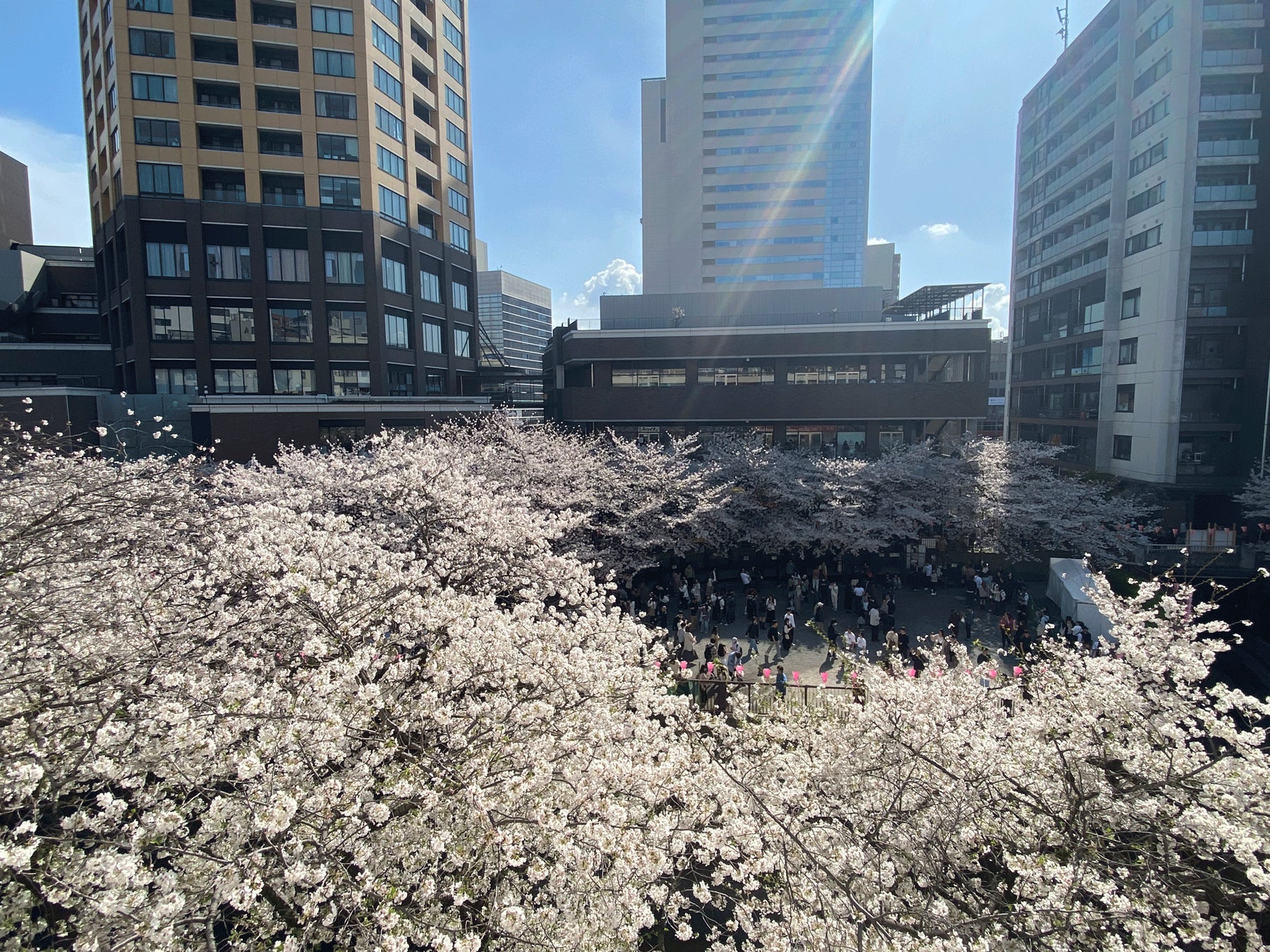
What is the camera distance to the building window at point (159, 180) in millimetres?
36094

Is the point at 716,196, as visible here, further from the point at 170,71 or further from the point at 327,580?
the point at 327,580

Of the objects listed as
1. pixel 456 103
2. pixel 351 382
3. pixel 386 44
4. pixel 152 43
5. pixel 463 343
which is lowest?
pixel 351 382

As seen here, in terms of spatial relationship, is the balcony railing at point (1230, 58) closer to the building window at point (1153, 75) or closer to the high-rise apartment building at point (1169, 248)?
the high-rise apartment building at point (1169, 248)

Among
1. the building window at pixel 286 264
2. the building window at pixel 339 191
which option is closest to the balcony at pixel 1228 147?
the building window at pixel 339 191

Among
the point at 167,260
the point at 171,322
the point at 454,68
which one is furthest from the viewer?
the point at 454,68

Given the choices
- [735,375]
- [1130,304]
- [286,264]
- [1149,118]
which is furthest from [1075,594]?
[286,264]

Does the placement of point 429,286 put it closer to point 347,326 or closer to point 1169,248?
point 347,326

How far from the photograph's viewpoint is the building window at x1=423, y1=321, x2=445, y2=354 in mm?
44281

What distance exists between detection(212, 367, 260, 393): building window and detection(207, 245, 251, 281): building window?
18.4 ft

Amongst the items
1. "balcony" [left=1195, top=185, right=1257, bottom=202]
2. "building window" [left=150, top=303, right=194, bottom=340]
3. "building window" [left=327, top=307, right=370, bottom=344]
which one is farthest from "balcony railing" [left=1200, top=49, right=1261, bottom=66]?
"building window" [left=150, top=303, right=194, bottom=340]

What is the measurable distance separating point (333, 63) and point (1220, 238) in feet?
176

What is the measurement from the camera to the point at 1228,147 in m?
33.1

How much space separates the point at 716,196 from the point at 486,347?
145ft

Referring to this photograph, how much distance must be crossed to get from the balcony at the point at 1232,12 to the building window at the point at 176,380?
62.2 meters
